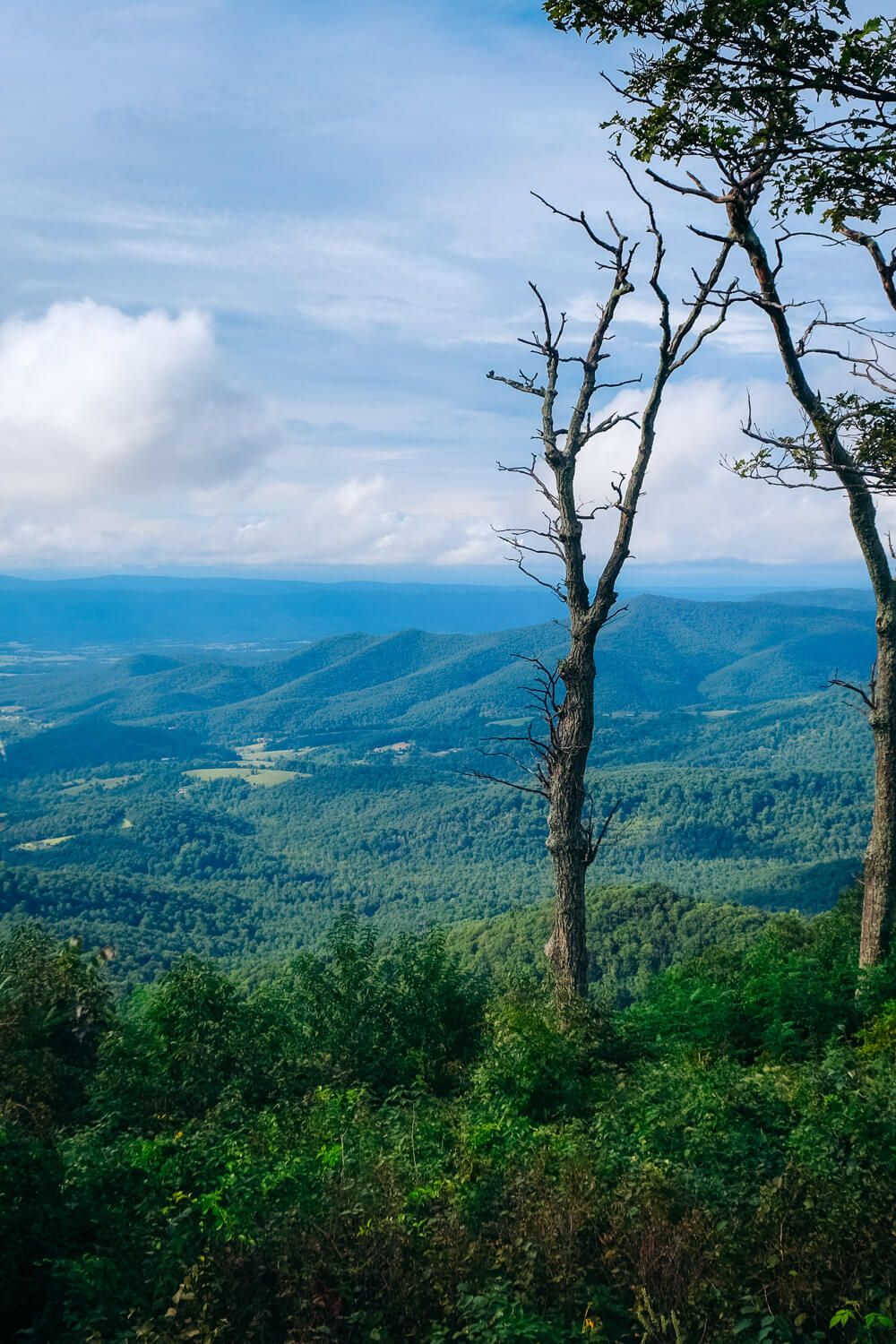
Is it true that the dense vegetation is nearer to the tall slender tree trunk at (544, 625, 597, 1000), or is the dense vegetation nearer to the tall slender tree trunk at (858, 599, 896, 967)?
the tall slender tree trunk at (544, 625, 597, 1000)

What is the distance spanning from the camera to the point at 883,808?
920 centimetres

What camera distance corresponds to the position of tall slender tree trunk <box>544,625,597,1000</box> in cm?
887

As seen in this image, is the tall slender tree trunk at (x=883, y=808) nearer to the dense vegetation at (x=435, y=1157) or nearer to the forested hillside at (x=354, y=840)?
the dense vegetation at (x=435, y=1157)

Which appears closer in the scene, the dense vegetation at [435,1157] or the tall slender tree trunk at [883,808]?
the dense vegetation at [435,1157]

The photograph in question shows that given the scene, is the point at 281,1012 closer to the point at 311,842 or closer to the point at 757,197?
the point at 757,197

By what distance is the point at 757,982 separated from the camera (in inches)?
321

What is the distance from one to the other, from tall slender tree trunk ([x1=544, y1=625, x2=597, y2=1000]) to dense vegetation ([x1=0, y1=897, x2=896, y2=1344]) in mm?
595

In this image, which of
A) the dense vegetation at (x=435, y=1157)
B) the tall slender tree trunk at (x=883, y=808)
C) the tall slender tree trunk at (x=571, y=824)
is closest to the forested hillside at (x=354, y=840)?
the dense vegetation at (x=435, y=1157)

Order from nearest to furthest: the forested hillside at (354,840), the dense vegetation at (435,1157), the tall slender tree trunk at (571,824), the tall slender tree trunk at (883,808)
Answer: the dense vegetation at (435,1157) < the tall slender tree trunk at (571,824) < the tall slender tree trunk at (883,808) < the forested hillside at (354,840)

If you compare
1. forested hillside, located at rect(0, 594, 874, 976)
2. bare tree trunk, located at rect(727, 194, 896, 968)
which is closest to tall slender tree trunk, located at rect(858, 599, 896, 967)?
bare tree trunk, located at rect(727, 194, 896, 968)

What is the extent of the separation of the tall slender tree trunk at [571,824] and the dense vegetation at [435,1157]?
1.95ft

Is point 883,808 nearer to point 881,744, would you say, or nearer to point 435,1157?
point 881,744

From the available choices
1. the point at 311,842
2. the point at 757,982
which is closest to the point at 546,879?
the point at 311,842

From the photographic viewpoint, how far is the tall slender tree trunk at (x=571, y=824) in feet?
29.1
